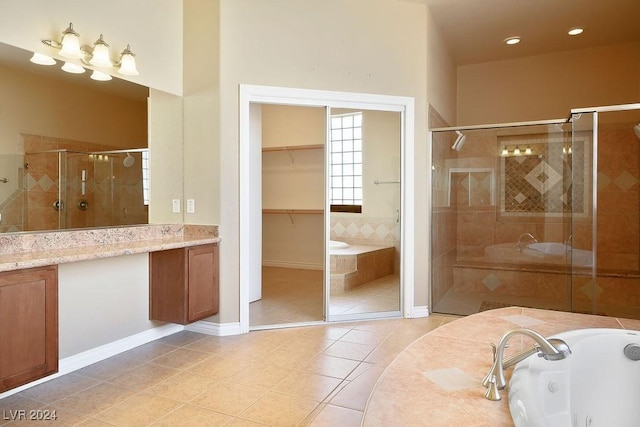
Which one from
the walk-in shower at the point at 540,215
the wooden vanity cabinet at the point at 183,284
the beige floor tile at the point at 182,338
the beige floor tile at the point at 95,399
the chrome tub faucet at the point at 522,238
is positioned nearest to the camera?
the beige floor tile at the point at 95,399

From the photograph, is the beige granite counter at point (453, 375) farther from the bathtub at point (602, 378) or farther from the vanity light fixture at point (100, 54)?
the vanity light fixture at point (100, 54)

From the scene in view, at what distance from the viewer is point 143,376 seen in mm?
2639

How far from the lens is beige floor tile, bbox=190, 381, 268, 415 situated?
2.23m

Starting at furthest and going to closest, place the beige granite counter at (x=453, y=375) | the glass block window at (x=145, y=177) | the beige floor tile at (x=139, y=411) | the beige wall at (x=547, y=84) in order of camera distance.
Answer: the beige wall at (x=547, y=84)
the glass block window at (x=145, y=177)
the beige floor tile at (x=139, y=411)
the beige granite counter at (x=453, y=375)

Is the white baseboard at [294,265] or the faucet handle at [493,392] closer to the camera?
the faucet handle at [493,392]

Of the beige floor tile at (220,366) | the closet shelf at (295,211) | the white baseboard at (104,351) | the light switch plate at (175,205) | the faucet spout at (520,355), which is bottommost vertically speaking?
the beige floor tile at (220,366)

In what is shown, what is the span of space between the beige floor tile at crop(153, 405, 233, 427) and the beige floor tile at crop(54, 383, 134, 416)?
0.39 meters

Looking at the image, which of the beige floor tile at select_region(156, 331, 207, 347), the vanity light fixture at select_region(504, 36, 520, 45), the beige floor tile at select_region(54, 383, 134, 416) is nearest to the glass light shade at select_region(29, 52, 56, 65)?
the beige floor tile at select_region(54, 383, 134, 416)

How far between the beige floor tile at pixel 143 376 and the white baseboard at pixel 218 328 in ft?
2.23

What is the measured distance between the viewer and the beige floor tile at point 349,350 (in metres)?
2.98

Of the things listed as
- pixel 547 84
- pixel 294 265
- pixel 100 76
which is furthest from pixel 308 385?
pixel 547 84

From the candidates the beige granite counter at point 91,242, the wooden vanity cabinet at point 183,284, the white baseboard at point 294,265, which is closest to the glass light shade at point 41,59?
the beige granite counter at point 91,242

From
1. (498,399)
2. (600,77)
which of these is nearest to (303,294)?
(498,399)

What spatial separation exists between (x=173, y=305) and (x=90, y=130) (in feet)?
4.73
